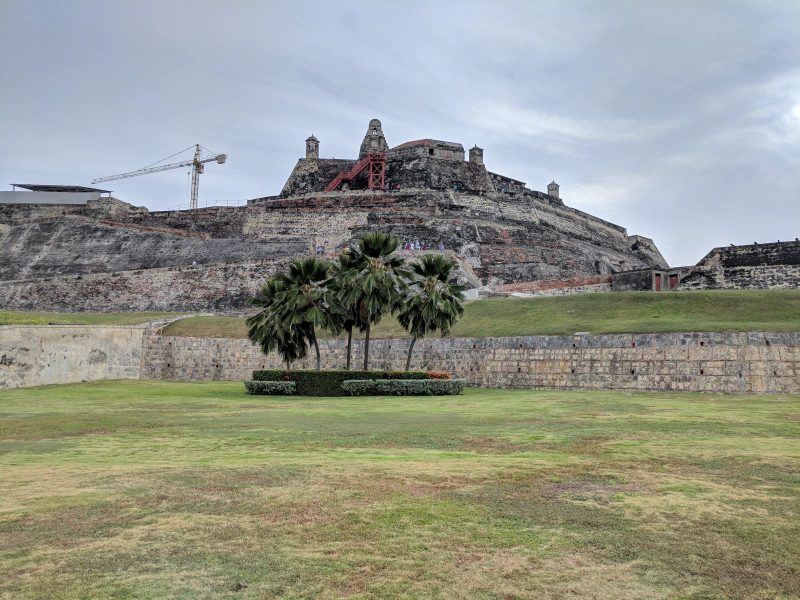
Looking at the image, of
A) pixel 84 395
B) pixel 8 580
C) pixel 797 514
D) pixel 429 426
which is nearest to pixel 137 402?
pixel 84 395

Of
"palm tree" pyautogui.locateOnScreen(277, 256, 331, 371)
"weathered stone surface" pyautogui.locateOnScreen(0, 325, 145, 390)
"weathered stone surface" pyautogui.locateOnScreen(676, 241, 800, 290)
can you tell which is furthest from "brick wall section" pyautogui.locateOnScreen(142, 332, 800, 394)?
"weathered stone surface" pyautogui.locateOnScreen(676, 241, 800, 290)

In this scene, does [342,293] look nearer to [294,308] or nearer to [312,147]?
[294,308]

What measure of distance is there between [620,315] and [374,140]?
140 ft

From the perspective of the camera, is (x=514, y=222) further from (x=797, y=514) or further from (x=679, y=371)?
(x=797, y=514)

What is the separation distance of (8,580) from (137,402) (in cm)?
1439

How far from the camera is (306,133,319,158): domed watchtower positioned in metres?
61.6

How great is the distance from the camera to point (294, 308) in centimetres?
2194

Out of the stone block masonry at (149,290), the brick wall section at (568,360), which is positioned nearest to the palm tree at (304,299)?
the brick wall section at (568,360)

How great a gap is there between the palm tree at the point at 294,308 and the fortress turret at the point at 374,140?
40.3 m

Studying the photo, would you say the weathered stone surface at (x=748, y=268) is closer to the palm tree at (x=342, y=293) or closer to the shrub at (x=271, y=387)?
the palm tree at (x=342, y=293)

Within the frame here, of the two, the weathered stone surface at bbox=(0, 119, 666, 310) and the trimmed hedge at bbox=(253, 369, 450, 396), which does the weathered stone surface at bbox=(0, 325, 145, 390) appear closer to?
the trimmed hedge at bbox=(253, 369, 450, 396)

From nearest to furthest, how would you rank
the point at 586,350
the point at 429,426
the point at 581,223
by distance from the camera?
Answer: the point at 429,426
the point at 586,350
the point at 581,223

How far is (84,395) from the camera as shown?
2000 centimetres

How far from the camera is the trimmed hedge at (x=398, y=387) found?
20859 mm
